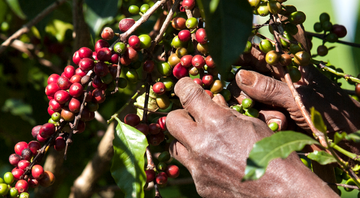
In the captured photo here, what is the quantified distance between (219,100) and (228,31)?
1.42 ft

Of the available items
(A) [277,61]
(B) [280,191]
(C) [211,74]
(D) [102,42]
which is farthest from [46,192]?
(A) [277,61]

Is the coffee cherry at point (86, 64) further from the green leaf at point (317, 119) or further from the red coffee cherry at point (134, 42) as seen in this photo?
the green leaf at point (317, 119)

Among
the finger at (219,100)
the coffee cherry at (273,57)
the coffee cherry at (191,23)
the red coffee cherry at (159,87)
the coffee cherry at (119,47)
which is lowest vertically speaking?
the finger at (219,100)

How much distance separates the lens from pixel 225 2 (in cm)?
82

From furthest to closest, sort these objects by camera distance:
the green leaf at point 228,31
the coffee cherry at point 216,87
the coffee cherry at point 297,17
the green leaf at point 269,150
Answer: the coffee cherry at point 216,87 → the coffee cherry at point 297,17 → the green leaf at point 228,31 → the green leaf at point 269,150

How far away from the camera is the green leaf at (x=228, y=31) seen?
769 millimetres

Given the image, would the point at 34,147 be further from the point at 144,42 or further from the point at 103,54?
the point at 144,42

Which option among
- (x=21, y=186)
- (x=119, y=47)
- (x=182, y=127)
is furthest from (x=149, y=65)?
(x=21, y=186)

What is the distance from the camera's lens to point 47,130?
1.03 metres

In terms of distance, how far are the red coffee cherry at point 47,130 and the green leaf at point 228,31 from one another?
2.08 ft

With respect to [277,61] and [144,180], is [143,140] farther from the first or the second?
[277,61]

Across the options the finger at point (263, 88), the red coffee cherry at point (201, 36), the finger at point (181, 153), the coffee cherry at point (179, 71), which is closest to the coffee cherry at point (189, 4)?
the red coffee cherry at point (201, 36)

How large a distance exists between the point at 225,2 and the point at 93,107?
1.94 ft

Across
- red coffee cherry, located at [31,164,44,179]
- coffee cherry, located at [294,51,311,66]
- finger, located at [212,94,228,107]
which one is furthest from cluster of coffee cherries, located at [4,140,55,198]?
coffee cherry, located at [294,51,311,66]
